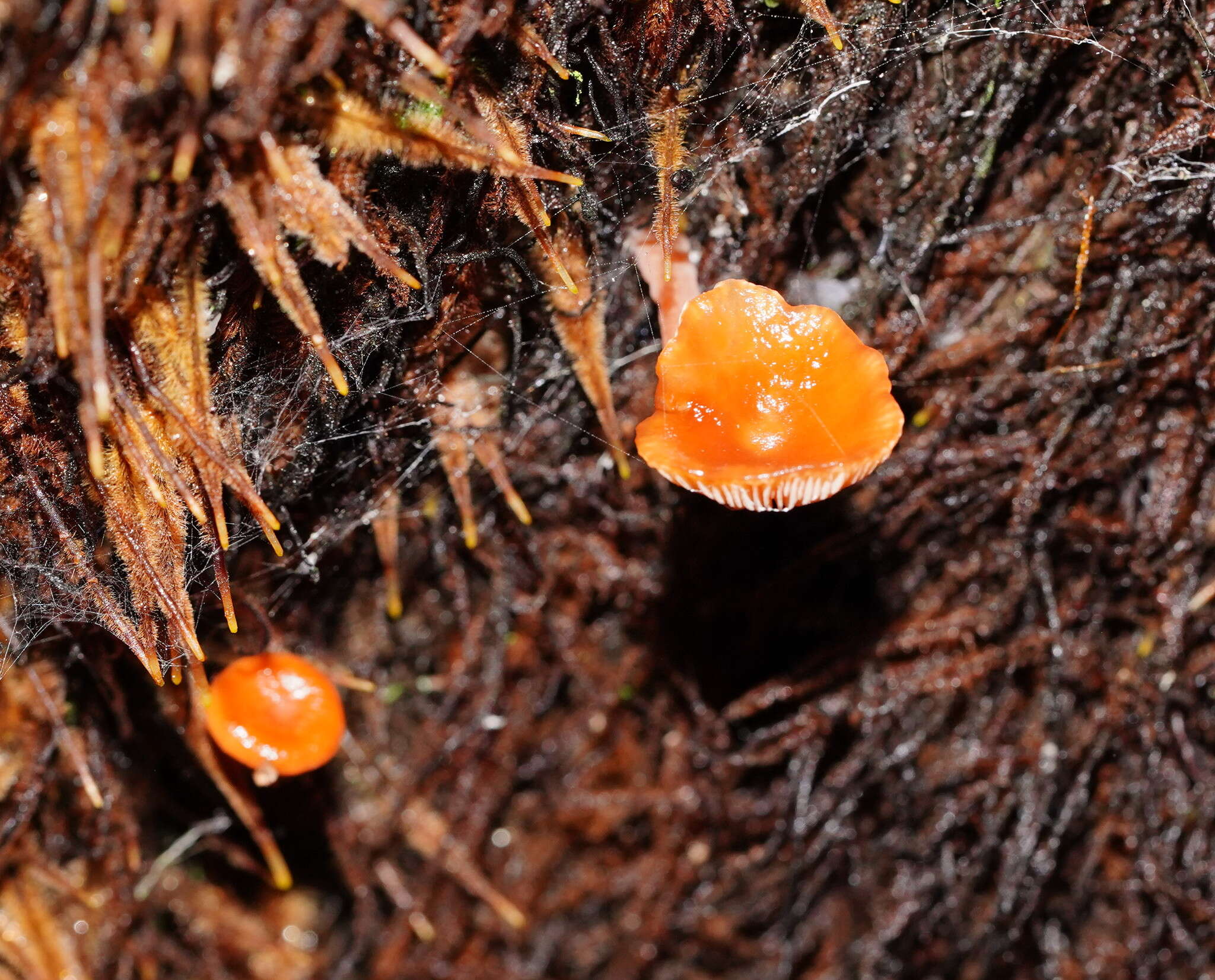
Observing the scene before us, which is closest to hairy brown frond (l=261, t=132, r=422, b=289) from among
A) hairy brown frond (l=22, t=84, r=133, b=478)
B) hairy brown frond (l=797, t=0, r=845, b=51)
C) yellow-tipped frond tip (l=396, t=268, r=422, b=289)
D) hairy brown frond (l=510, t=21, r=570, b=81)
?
yellow-tipped frond tip (l=396, t=268, r=422, b=289)

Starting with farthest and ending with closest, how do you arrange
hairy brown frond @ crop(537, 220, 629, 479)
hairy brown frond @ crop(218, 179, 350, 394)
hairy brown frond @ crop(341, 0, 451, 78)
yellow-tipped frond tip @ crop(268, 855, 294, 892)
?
yellow-tipped frond tip @ crop(268, 855, 294, 892)
hairy brown frond @ crop(537, 220, 629, 479)
hairy brown frond @ crop(218, 179, 350, 394)
hairy brown frond @ crop(341, 0, 451, 78)

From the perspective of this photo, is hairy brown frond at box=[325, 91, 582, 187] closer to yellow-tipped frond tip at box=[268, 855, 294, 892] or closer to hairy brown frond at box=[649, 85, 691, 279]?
hairy brown frond at box=[649, 85, 691, 279]

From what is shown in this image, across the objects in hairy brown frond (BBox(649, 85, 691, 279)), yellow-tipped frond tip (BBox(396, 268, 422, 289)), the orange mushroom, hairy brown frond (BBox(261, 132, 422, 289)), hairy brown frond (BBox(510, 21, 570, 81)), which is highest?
hairy brown frond (BBox(510, 21, 570, 81))

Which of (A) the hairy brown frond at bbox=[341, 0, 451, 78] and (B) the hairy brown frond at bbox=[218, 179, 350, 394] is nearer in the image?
(A) the hairy brown frond at bbox=[341, 0, 451, 78]

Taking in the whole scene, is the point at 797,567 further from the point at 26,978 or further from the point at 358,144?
the point at 26,978

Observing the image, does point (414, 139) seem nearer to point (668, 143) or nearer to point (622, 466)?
point (668, 143)

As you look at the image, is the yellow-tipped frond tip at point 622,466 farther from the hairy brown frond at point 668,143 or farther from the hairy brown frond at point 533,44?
the hairy brown frond at point 533,44
